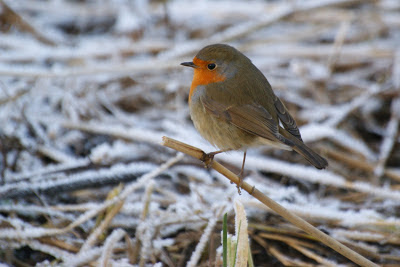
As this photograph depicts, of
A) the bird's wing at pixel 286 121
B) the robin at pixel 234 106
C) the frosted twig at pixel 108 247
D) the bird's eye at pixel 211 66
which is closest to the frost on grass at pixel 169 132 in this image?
the frosted twig at pixel 108 247

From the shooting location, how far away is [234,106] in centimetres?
269

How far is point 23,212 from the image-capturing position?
2738 mm

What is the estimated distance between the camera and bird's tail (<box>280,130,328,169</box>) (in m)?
2.29

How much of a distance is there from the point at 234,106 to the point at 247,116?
0.11m

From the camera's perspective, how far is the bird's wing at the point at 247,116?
2568 mm

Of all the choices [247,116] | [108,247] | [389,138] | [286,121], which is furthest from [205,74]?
[389,138]

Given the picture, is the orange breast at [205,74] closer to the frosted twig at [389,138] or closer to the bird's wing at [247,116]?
the bird's wing at [247,116]

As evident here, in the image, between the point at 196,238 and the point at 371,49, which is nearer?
the point at 196,238

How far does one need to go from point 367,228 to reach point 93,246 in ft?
4.88

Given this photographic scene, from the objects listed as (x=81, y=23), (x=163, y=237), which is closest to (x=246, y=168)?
(x=163, y=237)

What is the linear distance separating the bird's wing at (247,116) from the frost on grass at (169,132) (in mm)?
286

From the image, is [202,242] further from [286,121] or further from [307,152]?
[286,121]

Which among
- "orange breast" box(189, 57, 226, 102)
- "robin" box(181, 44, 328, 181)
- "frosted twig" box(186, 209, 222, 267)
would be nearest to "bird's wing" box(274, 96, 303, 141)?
"robin" box(181, 44, 328, 181)

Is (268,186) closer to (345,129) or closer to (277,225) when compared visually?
(277,225)
